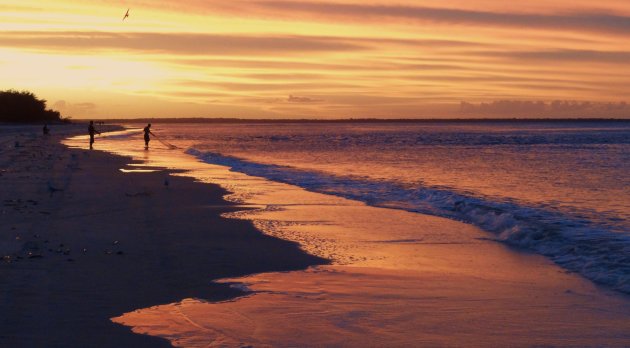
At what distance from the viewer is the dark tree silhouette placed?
11962 cm

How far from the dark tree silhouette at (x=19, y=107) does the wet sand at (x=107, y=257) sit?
107549 millimetres

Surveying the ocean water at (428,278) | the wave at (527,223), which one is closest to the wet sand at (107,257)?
the ocean water at (428,278)

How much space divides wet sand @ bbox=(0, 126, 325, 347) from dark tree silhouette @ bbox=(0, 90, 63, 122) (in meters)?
108

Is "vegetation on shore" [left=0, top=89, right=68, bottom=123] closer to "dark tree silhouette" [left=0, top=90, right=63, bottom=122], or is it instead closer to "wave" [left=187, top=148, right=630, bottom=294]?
"dark tree silhouette" [left=0, top=90, right=63, bottom=122]

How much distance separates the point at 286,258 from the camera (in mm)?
11695

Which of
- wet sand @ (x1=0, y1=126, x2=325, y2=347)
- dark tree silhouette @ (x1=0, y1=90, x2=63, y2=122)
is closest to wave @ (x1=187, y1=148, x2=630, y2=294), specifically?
wet sand @ (x1=0, y1=126, x2=325, y2=347)

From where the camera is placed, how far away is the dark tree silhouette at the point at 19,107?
119625mm

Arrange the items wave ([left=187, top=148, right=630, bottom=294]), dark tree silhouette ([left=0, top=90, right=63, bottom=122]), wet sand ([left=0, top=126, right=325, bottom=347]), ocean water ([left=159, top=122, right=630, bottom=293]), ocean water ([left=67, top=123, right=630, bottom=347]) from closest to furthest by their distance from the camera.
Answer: wet sand ([left=0, top=126, right=325, bottom=347]), ocean water ([left=67, top=123, right=630, bottom=347]), wave ([left=187, top=148, right=630, bottom=294]), ocean water ([left=159, top=122, right=630, bottom=293]), dark tree silhouette ([left=0, top=90, right=63, bottom=122])

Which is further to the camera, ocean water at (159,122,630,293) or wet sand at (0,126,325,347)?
ocean water at (159,122,630,293)

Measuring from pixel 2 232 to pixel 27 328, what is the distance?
19.2 feet

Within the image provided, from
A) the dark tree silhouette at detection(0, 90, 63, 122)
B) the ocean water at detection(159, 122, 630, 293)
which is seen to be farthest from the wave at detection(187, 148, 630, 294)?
the dark tree silhouette at detection(0, 90, 63, 122)

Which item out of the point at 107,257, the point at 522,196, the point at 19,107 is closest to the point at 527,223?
the point at 522,196

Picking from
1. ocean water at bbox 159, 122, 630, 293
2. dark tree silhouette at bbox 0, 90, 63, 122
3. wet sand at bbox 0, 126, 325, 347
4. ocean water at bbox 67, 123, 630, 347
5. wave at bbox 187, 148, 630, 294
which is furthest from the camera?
dark tree silhouette at bbox 0, 90, 63, 122

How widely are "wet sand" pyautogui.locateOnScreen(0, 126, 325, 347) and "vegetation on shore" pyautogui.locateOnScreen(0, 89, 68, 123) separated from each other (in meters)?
108
